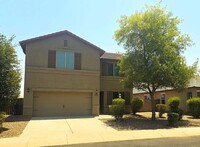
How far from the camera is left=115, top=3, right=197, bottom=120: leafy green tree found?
19094mm

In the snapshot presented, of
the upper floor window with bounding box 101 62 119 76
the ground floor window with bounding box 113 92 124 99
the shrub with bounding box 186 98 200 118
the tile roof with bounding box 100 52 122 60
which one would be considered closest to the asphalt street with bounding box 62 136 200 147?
the shrub with bounding box 186 98 200 118

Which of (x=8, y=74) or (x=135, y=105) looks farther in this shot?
(x=135, y=105)

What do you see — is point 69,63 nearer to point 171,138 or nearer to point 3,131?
point 3,131

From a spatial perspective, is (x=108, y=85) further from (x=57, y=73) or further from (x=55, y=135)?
(x=55, y=135)

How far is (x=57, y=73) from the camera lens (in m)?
22.0

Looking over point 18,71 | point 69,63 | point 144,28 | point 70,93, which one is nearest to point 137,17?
point 144,28

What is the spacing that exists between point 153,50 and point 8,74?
1131 cm

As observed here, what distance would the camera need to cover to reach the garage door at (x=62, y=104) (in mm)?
21609

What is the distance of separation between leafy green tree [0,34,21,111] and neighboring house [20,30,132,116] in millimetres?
5544

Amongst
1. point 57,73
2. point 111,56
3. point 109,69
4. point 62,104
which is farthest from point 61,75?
point 111,56

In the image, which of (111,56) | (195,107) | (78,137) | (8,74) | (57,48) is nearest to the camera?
(78,137)

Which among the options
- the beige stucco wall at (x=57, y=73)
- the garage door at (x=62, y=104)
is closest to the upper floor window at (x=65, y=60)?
the beige stucco wall at (x=57, y=73)

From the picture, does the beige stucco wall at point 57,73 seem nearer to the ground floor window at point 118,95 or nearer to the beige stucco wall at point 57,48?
the beige stucco wall at point 57,48

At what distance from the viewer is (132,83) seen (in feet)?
68.4
